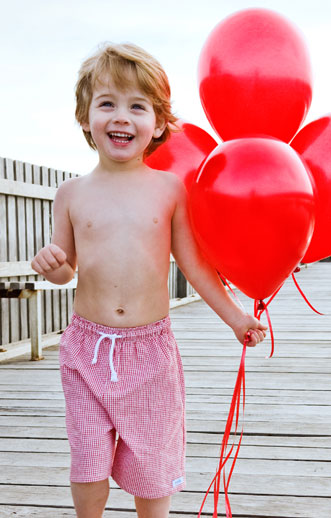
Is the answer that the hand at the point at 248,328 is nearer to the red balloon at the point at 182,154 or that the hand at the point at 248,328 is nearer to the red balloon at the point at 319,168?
the red balloon at the point at 319,168

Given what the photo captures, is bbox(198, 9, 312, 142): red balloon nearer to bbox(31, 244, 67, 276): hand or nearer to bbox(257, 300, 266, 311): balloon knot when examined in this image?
bbox(257, 300, 266, 311): balloon knot

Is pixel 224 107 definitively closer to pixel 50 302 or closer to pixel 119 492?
pixel 119 492

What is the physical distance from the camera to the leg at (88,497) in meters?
1.50

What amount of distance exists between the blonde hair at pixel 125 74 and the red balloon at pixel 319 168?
13.8 inches

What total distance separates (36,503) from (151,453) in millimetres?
696

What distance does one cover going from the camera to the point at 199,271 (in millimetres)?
1574

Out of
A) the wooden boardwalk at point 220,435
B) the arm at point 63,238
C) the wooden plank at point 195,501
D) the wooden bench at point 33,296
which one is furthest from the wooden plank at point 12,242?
the arm at point 63,238

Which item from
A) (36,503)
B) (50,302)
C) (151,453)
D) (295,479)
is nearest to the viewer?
(151,453)

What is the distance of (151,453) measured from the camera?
1508 millimetres

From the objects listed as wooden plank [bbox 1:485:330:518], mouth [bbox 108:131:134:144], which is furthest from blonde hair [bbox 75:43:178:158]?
wooden plank [bbox 1:485:330:518]

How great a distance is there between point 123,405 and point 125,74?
0.77 metres

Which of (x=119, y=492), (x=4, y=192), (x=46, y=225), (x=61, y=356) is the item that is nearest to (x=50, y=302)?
(x=46, y=225)

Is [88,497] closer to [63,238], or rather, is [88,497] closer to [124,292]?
[124,292]

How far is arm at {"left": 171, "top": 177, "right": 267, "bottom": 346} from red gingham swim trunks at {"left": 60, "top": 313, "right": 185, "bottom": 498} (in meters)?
0.15
